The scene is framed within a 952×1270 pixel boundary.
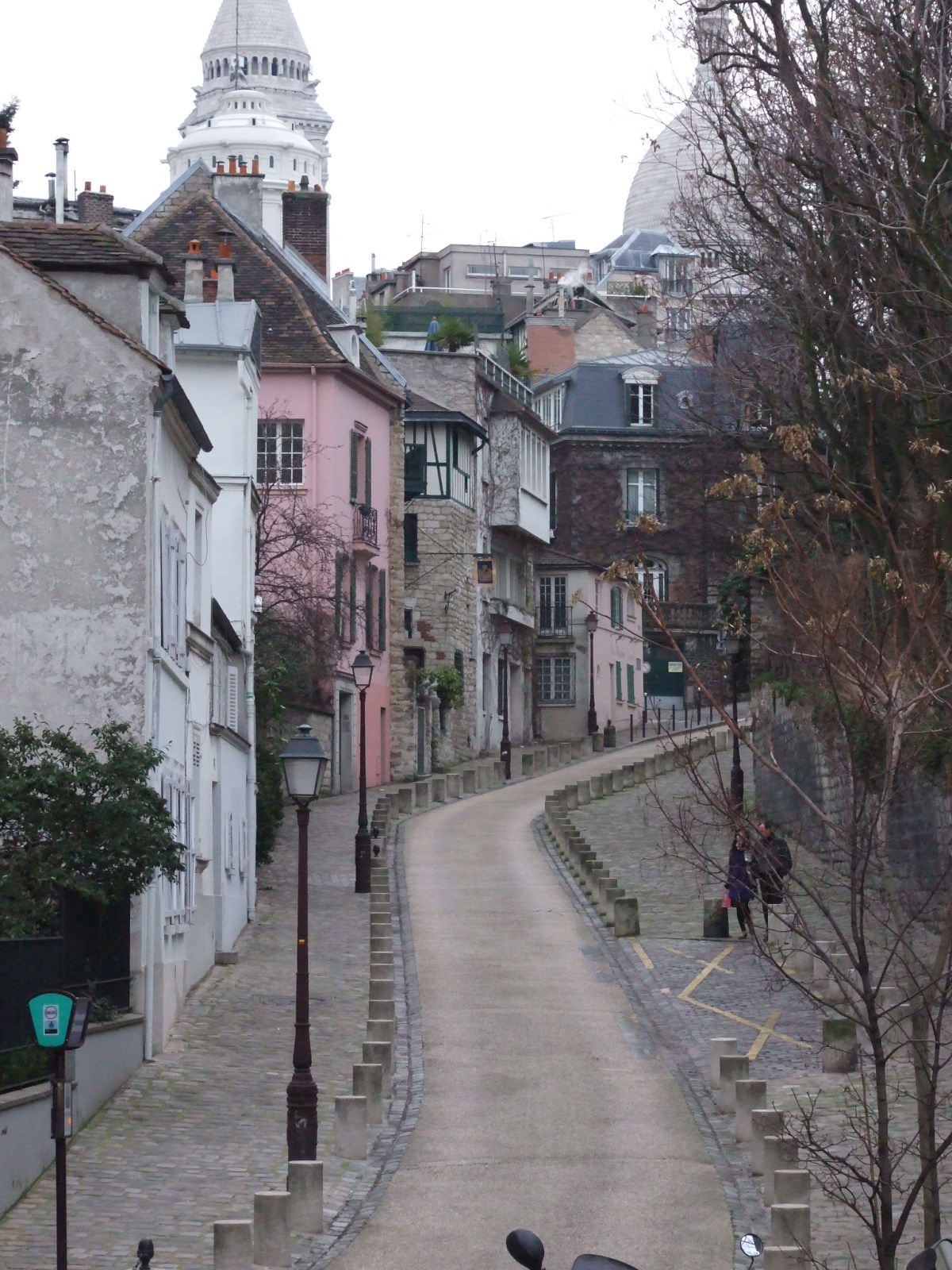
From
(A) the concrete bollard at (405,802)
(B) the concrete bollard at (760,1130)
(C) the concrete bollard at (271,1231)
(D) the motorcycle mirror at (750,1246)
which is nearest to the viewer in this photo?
(D) the motorcycle mirror at (750,1246)

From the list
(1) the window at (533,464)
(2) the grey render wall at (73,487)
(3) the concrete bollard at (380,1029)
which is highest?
(1) the window at (533,464)

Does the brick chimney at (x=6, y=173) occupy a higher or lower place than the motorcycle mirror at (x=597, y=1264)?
higher

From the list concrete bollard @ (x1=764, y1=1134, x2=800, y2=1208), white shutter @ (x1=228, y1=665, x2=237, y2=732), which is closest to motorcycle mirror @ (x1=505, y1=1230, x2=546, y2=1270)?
concrete bollard @ (x1=764, y1=1134, x2=800, y2=1208)

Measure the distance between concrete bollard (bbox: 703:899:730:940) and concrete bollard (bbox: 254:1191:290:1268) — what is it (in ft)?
44.8

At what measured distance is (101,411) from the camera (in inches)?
818

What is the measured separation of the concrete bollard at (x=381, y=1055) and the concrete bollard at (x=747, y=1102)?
3.08 meters

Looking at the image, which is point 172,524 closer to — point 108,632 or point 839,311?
point 108,632

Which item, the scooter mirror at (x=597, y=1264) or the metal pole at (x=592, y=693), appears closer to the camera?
the scooter mirror at (x=597, y=1264)

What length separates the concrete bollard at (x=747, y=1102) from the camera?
1678cm

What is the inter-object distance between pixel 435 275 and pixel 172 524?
9107 centimetres

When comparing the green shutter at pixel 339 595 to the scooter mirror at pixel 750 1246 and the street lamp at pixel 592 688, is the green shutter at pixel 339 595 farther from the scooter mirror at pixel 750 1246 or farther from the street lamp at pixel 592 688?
the scooter mirror at pixel 750 1246

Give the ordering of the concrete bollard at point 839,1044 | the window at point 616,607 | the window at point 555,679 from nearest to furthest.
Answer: the concrete bollard at point 839,1044
the window at point 555,679
the window at point 616,607

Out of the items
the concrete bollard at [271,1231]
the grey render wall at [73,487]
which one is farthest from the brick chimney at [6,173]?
the concrete bollard at [271,1231]

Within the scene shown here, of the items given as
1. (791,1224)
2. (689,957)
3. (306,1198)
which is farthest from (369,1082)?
(689,957)
